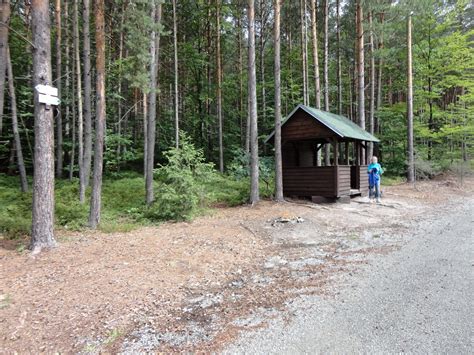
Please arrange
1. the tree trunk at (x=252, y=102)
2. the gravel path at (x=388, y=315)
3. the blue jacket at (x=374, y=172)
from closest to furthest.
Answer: the gravel path at (x=388, y=315), the tree trunk at (x=252, y=102), the blue jacket at (x=374, y=172)

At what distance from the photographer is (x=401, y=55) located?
62.3ft

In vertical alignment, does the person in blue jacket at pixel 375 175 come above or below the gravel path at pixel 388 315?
above

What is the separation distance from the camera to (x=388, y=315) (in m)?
3.14

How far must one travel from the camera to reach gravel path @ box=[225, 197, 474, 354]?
263 centimetres

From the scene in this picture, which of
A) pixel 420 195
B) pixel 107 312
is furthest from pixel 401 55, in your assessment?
pixel 107 312

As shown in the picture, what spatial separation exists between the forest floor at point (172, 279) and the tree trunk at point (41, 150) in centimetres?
40

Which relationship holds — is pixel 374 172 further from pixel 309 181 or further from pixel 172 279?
pixel 172 279

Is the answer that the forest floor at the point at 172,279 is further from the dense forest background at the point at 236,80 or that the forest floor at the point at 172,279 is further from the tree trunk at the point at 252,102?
the dense forest background at the point at 236,80

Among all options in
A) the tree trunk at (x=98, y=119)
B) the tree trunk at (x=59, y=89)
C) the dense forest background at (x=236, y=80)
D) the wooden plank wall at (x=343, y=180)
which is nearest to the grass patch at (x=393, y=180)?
the dense forest background at (x=236, y=80)

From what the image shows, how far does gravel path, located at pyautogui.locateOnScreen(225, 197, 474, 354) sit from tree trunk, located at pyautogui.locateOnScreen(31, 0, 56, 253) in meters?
4.38

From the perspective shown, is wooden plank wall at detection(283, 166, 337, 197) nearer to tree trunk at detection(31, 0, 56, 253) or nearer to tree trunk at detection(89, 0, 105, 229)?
tree trunk at detection(89, 0, 105, 229)

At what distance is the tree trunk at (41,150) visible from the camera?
5242 mm

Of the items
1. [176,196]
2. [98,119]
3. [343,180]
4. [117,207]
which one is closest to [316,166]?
[343,180]

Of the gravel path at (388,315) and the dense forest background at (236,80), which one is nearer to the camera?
the gravel path at (388,315)
